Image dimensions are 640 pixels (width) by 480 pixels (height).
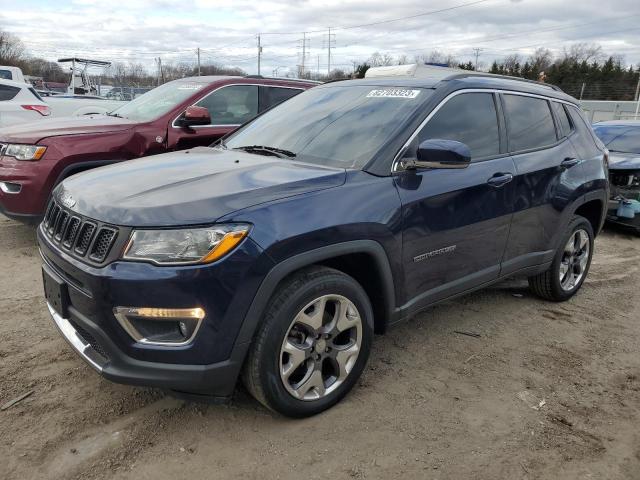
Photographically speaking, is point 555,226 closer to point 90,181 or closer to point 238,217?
point 238,217


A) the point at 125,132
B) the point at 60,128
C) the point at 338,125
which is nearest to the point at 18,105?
the point at 60,128

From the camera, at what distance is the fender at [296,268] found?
2.39 meters

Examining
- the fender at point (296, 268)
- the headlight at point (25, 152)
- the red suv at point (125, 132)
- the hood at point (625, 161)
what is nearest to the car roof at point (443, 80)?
the fender at point (296, 268)

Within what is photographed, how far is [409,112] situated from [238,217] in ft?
4.56

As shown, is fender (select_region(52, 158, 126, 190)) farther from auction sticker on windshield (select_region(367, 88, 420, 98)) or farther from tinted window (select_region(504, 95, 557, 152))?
tinted window (select_region(504, 95, 557, 152))

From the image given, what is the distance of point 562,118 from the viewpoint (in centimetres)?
439

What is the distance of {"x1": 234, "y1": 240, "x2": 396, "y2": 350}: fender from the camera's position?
2.39 meters

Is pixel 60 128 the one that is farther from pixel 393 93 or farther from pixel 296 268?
pixel 296 268

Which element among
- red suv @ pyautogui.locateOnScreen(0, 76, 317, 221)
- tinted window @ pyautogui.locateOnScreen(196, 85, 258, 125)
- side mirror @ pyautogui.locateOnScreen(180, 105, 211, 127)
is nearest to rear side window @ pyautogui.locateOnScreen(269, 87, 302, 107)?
red suv @ pyautogui.locateOnScreen(0, 76, 317, 221)

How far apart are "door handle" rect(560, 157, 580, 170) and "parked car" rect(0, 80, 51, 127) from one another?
9802 millimetres

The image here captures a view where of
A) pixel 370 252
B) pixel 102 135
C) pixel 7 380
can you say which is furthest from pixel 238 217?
pixel 102 135

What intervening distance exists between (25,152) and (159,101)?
69.0 inches

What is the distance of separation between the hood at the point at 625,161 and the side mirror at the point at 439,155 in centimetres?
514

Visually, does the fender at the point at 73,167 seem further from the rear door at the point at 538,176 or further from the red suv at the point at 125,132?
the rear door at the point at 538,176
